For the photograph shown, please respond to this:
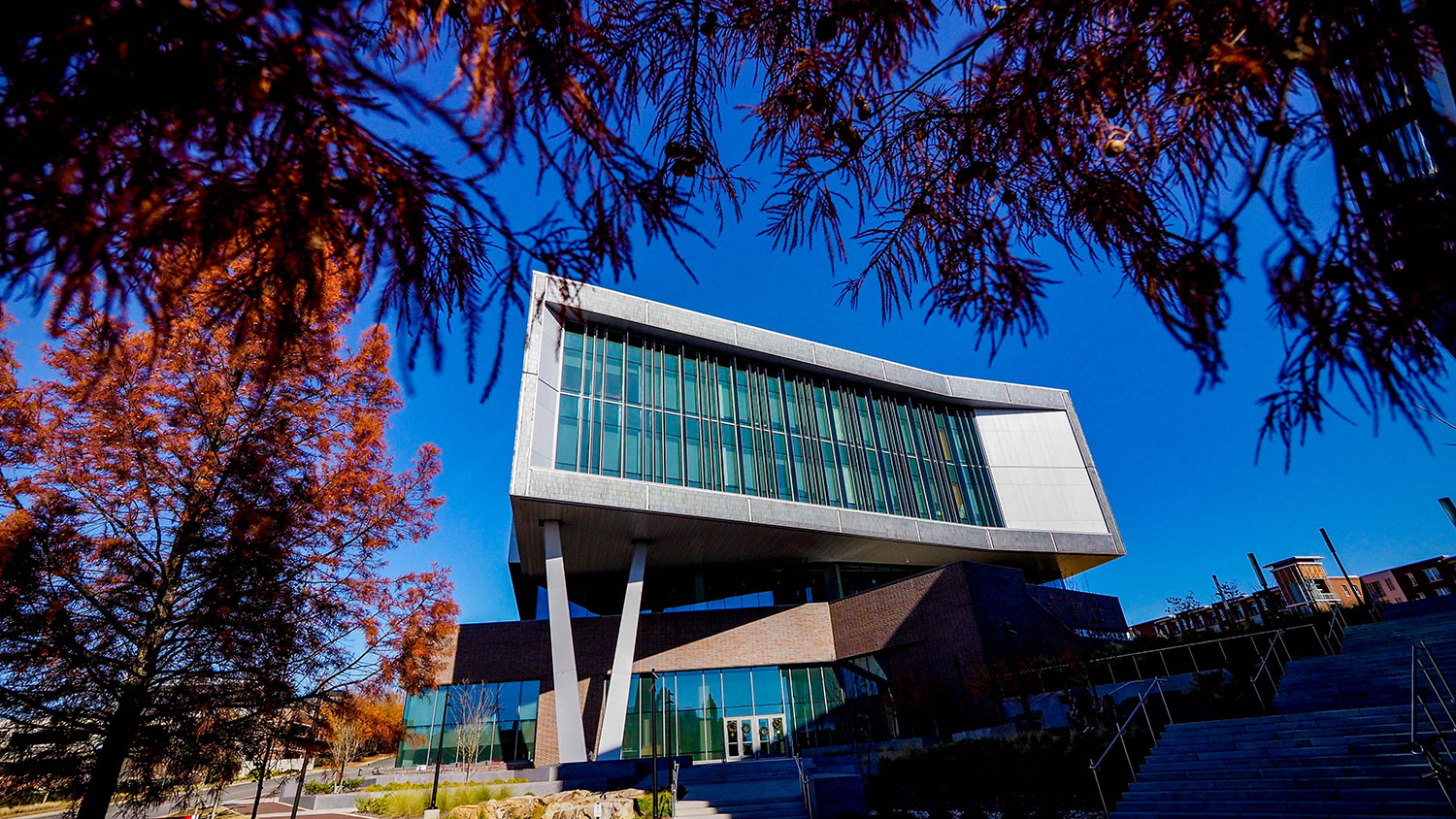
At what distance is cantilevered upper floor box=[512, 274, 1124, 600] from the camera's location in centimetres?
2273

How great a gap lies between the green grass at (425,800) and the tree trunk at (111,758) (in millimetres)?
10763

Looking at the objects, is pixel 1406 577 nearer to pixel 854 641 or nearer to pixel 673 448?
pixel 854 641

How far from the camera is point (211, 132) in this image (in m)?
1.78

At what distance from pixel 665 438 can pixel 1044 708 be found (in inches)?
650

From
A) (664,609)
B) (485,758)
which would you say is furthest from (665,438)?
(485,758)

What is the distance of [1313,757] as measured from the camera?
9406 millimetres

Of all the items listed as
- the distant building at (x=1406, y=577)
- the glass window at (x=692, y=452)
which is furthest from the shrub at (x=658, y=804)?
the distant building at (x=1406, y=577)

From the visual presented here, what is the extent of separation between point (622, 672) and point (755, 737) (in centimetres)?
839

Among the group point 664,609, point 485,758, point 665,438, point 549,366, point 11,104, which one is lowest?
point 485,758

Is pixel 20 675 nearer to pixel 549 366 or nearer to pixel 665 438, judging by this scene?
pixel 549 366

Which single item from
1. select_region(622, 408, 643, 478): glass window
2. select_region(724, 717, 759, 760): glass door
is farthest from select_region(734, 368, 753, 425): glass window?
select_region(724, 717, 759, 760): glass door

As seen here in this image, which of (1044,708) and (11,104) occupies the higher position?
(11,104)

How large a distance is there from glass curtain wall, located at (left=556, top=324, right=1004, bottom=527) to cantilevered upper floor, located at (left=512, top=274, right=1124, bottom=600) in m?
0.08

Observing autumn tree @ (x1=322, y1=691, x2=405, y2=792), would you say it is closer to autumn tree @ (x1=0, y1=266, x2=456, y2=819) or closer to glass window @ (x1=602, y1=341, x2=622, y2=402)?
autumn tree @ (x1=0, y1=266, x2=456, y2=819)
